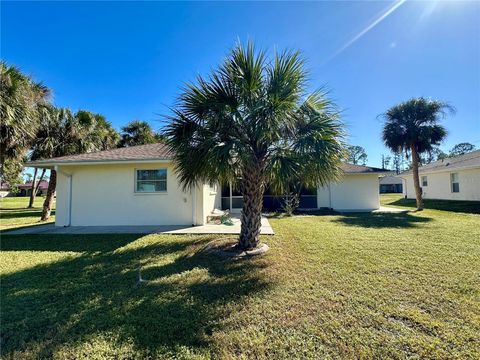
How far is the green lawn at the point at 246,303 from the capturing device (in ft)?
8.53

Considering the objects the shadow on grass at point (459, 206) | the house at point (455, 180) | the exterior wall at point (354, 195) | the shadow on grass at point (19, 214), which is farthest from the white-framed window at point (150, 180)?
the house at point (455, 180)

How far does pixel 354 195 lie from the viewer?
15.8 metres

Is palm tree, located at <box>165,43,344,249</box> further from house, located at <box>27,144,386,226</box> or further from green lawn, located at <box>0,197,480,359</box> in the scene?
house, located at <box>27,144,386,226</box>

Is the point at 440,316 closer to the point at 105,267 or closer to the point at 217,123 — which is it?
the point at 217,123

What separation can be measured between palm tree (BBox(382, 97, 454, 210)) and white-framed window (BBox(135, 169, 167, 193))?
14.3 metres

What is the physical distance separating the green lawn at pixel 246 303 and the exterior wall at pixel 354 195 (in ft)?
30.6

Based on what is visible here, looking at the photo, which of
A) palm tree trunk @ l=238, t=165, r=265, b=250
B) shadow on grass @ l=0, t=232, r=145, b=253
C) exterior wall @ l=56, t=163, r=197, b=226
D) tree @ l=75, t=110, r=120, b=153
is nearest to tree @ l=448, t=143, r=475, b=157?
exterior wall @ l=56, t=163, r=197, b=226

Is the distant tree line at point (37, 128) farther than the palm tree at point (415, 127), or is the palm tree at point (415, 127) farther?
the palm tree at point (415, 127)

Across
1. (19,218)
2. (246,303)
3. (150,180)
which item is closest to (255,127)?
(246,303)

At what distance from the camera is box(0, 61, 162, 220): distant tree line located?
26.1 ft

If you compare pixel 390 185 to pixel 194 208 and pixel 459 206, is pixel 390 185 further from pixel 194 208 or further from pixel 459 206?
pixel 194 208

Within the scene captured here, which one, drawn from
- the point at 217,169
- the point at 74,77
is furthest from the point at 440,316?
the point at 74,77

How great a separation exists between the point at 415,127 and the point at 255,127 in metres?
14.5

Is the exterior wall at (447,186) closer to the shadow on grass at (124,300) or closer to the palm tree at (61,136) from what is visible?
the shadow on grass at (124,300)
